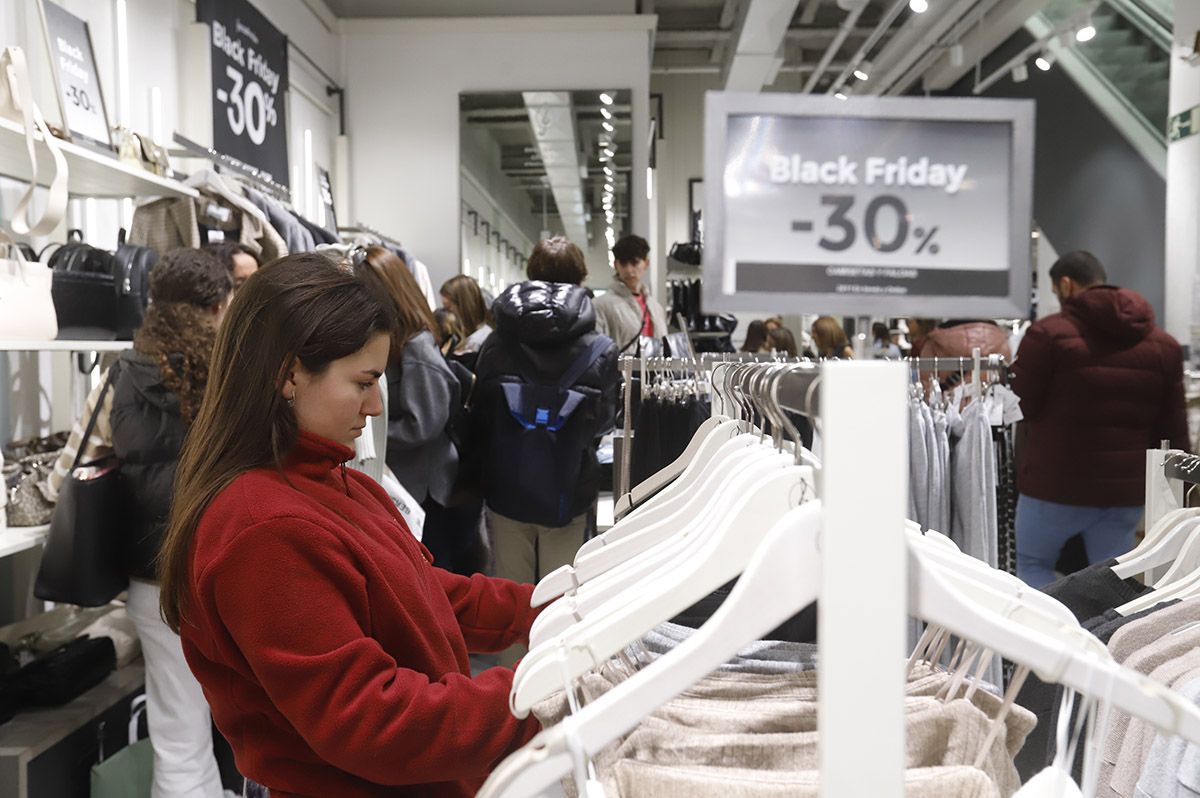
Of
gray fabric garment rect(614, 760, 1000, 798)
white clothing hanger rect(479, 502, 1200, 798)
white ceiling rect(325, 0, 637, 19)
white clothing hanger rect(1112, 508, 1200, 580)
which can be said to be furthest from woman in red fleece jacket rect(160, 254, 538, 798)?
white ceiling rect(325, 0, 637, 19)

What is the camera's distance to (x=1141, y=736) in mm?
1044

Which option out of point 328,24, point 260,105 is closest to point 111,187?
point 260,105

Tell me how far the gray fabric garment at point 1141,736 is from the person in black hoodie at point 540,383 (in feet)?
7.33

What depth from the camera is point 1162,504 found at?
5.62 feet

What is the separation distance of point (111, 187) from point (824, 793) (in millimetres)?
3035

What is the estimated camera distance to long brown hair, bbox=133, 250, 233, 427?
7.81ft

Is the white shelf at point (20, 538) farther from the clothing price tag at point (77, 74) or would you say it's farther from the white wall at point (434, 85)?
the white wall at point (434, 85)

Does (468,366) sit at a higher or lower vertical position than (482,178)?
lower

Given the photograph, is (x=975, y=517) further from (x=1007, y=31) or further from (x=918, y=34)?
(x=1007, y=31)

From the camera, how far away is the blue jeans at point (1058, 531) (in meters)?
3.27

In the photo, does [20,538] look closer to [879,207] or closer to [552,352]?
[552,352]

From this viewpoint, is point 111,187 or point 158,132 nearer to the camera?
point 111,187

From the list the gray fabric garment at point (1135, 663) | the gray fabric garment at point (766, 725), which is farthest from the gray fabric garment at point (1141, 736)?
the gray fabric garment at point (766, 725)

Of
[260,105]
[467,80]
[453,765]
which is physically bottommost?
[453,765]
